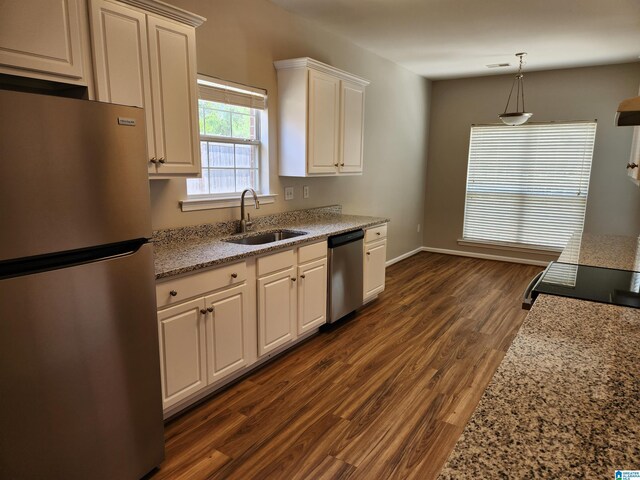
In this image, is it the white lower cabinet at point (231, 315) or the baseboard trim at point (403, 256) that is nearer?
the white lower cabinet at point (231, 315)

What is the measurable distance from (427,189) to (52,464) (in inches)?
244

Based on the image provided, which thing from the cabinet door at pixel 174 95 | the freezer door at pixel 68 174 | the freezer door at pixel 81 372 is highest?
the cabinet door at pixel 174 95

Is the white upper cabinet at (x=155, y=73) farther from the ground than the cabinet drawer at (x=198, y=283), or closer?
farther from the ground

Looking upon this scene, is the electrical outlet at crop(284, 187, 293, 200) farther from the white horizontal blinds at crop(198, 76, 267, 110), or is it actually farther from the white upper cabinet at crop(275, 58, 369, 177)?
the white horizontal blinds at crop(198, 76, 267, 110)

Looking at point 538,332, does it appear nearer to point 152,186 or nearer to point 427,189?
point 152,186

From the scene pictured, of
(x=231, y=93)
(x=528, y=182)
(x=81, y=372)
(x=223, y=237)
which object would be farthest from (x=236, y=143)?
(x=528, y=182)

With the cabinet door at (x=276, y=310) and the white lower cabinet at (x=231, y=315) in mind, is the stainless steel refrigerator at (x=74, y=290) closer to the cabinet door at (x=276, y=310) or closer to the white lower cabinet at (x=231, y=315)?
the white lower cabinet at (x=231, y=315)

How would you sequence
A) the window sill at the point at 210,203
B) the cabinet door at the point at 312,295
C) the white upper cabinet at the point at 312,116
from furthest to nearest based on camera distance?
the white upper cabinet at the point at 312,116 → the cabinet door at the point at 312,295 → the window sill at the point at 210,203

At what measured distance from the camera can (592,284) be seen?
6.06ft

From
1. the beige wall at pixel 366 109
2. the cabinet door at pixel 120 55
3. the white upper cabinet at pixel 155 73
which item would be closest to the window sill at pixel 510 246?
the beige wall at pixel 366 109

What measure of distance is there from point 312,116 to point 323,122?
180mm

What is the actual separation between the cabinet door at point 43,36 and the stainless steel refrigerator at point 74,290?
385 millimetres

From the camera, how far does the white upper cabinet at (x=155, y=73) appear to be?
77.1 inches

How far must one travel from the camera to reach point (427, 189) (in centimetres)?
680
